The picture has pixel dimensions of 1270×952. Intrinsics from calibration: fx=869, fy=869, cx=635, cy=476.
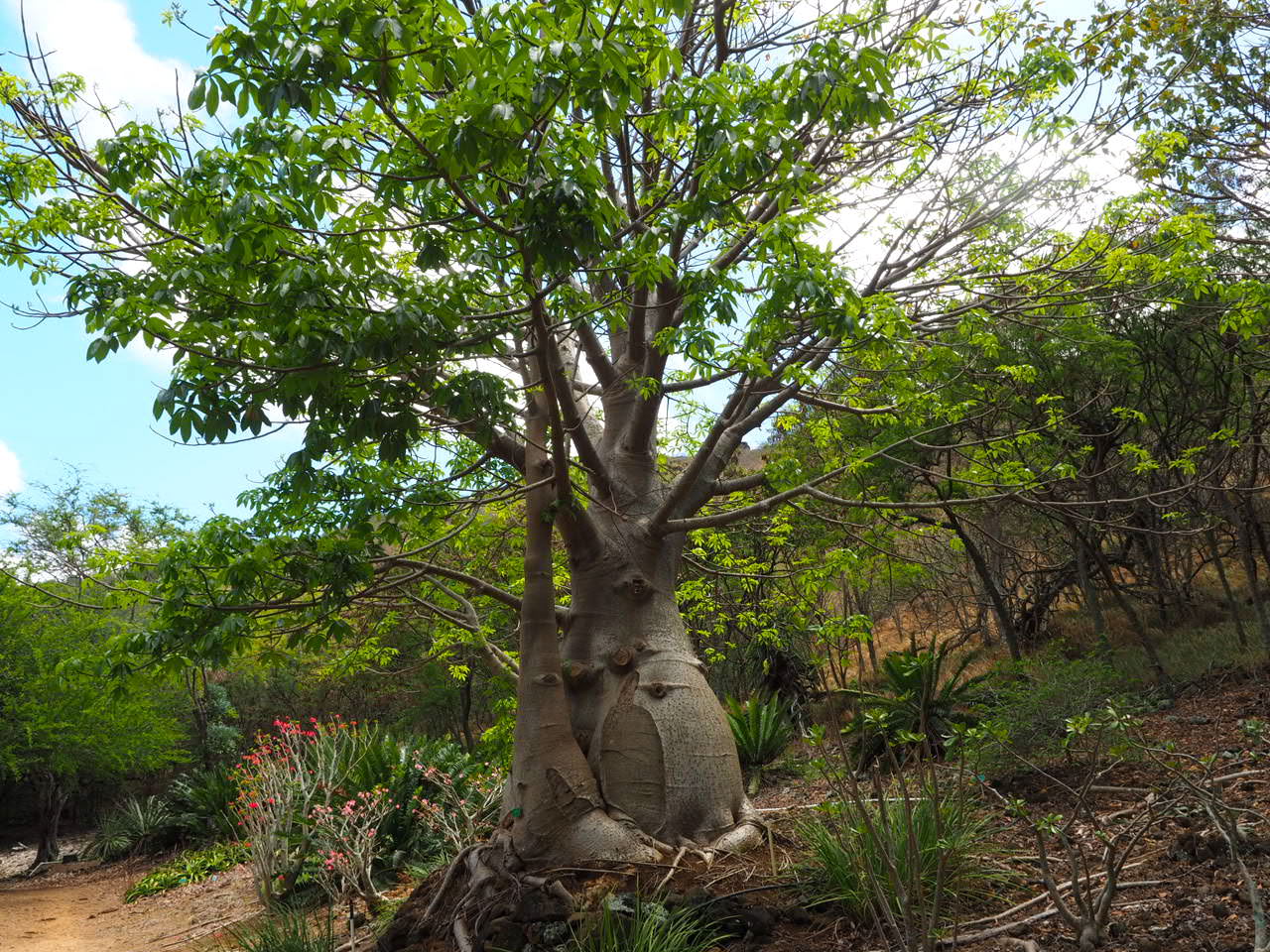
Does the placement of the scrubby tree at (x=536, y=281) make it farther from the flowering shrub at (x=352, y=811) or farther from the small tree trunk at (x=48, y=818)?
the small tree trunk at (x=48, y=818)

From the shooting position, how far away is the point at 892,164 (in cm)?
695

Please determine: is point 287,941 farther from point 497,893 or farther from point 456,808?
point 456,808

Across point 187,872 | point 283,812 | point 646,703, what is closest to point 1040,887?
point 646,703

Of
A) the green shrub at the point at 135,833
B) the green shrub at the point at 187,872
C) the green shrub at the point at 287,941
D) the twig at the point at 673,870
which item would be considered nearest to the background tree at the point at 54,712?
the green shrub at the point at 135,833

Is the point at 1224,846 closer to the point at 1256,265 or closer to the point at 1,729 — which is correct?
the point at 1256,265

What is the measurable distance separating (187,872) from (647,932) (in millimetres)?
10192

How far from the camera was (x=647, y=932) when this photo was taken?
3.79 metres

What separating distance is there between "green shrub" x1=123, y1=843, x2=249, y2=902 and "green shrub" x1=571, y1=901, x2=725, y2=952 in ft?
27.1

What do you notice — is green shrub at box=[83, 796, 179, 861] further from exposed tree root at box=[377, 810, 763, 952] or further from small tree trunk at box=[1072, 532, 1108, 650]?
small tree trunk at box=[1072, 532, 1108, 650]

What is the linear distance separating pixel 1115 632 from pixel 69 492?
24.3m

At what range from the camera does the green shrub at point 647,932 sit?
373 cm

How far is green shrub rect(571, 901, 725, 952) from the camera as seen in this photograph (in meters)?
3.73

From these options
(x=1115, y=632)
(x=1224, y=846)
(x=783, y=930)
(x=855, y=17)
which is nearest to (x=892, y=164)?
(x=855, y=17)

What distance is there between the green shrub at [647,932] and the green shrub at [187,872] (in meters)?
8.25
